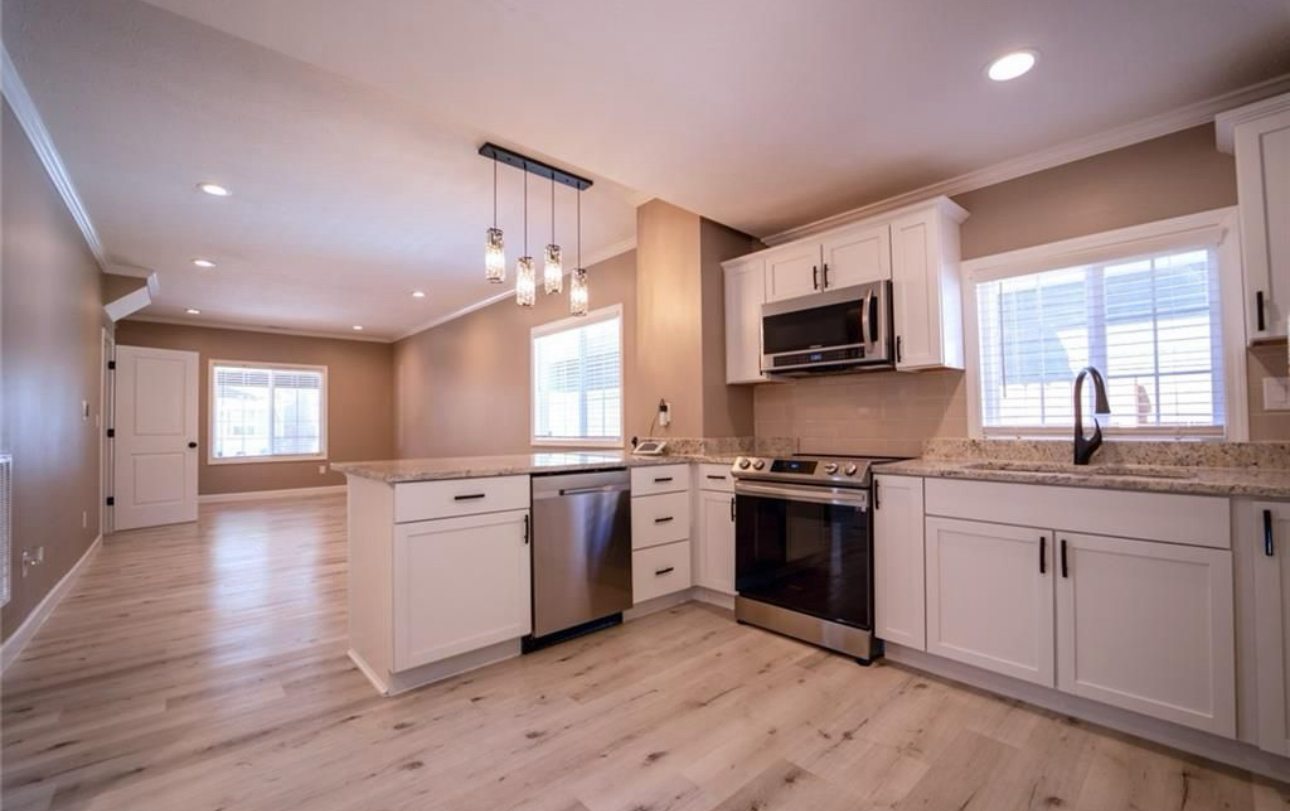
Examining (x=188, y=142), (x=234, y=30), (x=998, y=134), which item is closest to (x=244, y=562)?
(x=188, y=142)

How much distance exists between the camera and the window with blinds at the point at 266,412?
7.89 metres

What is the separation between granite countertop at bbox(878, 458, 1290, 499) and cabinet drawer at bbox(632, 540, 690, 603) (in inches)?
50.9

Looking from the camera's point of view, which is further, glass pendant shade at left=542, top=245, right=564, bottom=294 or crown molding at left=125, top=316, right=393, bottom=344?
crown molding at left=125, top=316, right=393, bottom=344

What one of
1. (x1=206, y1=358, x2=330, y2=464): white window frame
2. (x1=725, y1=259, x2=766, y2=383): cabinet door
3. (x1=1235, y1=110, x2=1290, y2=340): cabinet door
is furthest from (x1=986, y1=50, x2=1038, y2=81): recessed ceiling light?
(x1=206, y1=358, x2=330, y2=464): white window frame

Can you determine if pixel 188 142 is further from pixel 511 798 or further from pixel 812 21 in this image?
pixel 511 798

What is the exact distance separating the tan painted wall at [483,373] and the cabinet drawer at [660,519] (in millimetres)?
860

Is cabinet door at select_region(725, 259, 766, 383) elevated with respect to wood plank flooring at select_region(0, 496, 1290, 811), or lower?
elevated

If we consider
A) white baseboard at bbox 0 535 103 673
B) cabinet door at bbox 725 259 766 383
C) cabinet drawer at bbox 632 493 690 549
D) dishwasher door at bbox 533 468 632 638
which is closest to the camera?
white baseboard at bbox 0 535 103 673

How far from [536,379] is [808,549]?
366 centimetres

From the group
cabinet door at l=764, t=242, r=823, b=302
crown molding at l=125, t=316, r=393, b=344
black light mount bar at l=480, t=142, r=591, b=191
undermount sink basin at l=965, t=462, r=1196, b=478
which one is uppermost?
black light mount bar at l=480, t=142, r=591, b=191

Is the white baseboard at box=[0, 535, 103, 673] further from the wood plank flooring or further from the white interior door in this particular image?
the white interior door

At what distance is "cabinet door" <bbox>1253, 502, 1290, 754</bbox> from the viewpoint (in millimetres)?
1653

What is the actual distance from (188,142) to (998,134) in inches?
157

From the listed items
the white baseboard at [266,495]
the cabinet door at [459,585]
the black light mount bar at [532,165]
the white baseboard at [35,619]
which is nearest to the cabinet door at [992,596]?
the cabinet door at [459,585]
